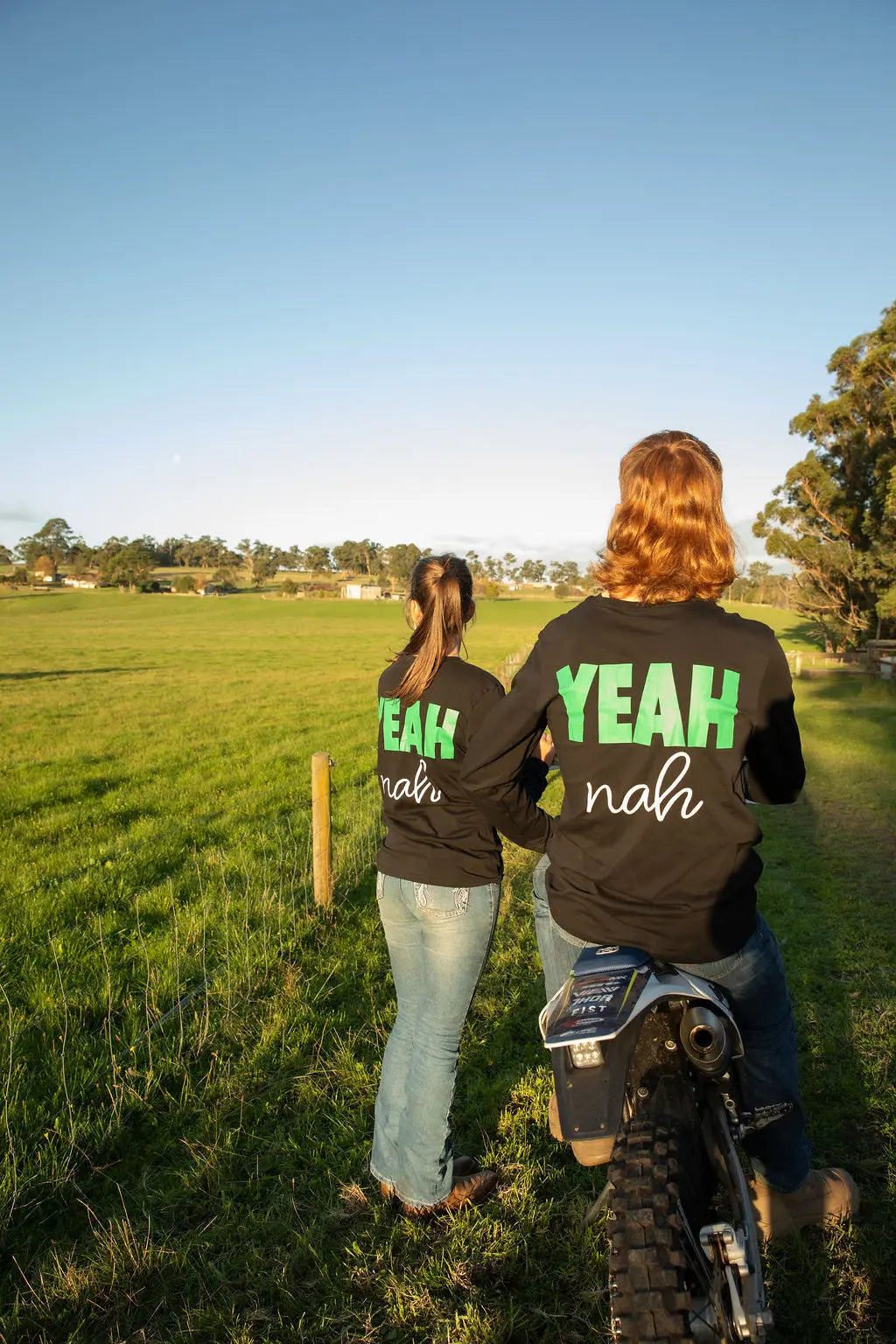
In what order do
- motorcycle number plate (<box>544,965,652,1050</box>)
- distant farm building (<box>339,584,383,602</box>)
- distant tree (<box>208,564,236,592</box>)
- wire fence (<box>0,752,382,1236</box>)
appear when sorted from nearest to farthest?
motorcycle number plate (<box>544,965,652,1050</box>), wire fence (<box>0,752,382,1236</box>), distant tree (<box>208,564,236,592</box>), distant farm building (<box>339,584,383,602</box>)

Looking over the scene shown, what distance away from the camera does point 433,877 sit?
2.98m

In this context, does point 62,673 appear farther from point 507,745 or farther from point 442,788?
point 507,745

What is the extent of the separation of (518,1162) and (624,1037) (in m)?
1.93

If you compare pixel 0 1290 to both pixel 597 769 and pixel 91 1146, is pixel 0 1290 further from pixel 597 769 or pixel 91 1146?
pixel 597 769

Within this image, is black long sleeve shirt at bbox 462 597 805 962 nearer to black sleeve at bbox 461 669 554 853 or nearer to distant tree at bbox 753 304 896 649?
black sleeve at bbox 461 669 554 853

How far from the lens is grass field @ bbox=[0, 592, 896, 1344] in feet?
8.93

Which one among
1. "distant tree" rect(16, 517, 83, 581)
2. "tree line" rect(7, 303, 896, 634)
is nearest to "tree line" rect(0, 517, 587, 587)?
"distant tree" rect(16, 517, 83, 581)

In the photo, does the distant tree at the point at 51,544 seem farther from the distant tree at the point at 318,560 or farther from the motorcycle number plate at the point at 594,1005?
the motorcycle number plate at the point at 594,1005

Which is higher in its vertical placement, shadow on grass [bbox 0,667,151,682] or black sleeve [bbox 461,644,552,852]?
black sleeve [bbox 461,644,552,852]

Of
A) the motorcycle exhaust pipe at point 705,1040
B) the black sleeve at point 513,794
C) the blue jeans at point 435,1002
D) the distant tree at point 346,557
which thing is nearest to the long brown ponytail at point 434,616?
the black sleeve at point 513,794

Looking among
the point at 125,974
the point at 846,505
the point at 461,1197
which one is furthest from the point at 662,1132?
the point at 846,505

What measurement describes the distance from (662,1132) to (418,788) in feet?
4.95

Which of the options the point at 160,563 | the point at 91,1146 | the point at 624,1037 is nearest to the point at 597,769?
the point at 624,1037

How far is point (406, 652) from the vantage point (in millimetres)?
3191
